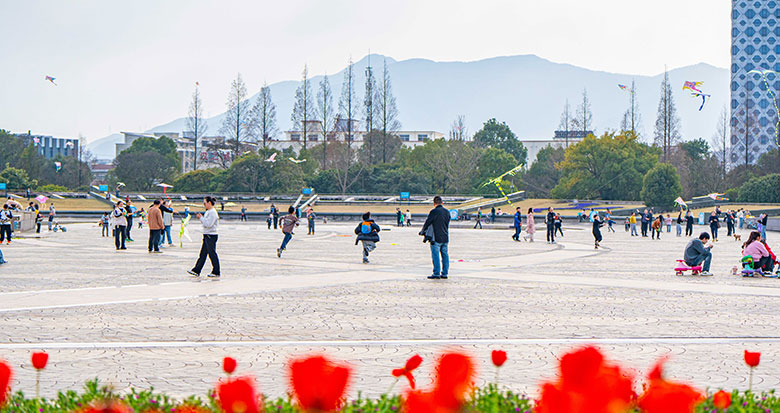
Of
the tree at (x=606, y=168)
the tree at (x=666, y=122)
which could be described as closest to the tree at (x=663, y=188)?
the tree at (x=606, y=168)

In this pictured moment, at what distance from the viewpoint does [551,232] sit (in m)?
31.8

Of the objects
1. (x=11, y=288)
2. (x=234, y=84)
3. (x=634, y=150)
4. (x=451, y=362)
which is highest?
(x=234, y=84)

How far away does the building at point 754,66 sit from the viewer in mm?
119000

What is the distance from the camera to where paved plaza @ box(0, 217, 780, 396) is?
7035mm

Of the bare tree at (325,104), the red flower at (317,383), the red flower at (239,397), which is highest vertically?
the bare tree at (325,104)

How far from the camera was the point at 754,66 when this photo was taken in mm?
120250

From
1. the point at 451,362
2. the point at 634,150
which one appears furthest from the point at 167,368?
the point at 634,150

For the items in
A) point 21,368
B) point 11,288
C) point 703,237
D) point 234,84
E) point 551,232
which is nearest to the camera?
point 21,368

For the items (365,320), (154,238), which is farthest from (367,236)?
(365,320)

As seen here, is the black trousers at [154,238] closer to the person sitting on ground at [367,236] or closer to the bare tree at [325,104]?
the person sitting on ground at [367,236]

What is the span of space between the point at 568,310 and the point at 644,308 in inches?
43.3

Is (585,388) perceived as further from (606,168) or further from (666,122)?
(666,122)

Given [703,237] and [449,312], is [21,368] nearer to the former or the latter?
A: [449,312]

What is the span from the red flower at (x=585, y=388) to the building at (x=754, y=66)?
123776mm
